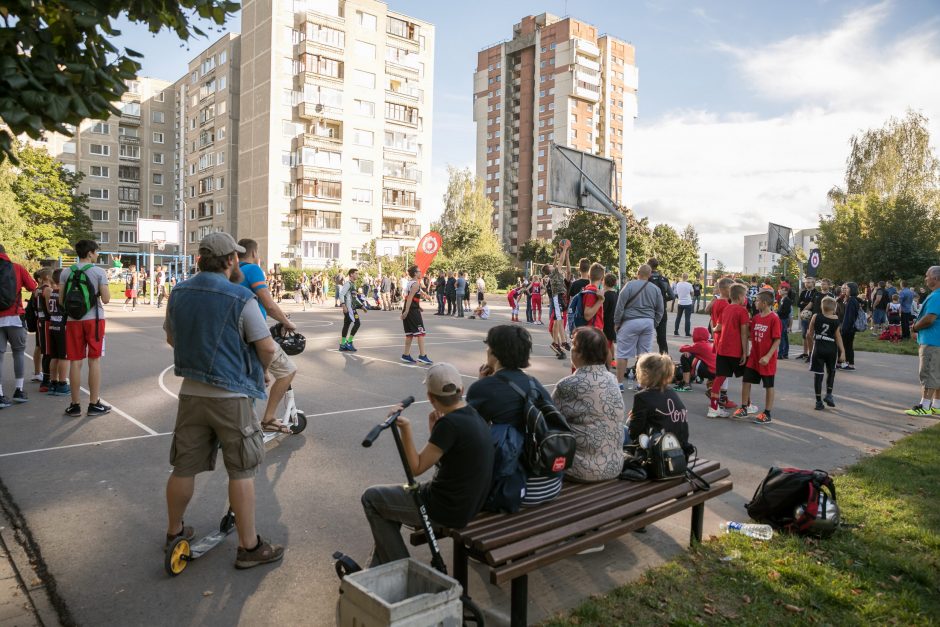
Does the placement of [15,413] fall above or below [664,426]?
below

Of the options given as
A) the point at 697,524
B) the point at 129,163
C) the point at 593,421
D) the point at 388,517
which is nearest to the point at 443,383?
the point at 388,517

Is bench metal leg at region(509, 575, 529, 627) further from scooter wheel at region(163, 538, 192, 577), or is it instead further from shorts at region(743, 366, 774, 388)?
shorts at region(743, 366, 774, 388)

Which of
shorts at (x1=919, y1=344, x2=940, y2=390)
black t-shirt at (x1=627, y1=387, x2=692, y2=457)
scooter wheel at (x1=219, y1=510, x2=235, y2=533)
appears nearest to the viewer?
scooter wheel at (x1=219, y1=510, x2=235, y2=533)

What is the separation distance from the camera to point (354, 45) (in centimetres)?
6159

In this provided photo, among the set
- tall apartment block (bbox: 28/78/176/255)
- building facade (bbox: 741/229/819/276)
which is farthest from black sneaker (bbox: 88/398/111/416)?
tall apartment block (bbox: 28/78/176/255)

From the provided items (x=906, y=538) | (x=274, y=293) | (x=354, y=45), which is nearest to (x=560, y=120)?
(x=354, y=45)

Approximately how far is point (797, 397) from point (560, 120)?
89443mm

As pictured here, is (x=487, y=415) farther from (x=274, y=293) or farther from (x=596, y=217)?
(x=596, y=217)

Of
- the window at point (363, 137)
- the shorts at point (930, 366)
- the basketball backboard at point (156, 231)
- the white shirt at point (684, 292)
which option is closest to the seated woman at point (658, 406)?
the shorts at point (930, 366)

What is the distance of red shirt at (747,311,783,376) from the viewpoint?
8.10 meters

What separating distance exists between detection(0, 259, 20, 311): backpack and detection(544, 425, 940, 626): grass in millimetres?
8017

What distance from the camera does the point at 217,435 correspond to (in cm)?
379

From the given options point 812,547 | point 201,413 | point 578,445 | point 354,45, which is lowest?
point 812,547

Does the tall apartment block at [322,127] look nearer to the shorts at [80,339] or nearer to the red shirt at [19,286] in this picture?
the red shirt at [19,286]
